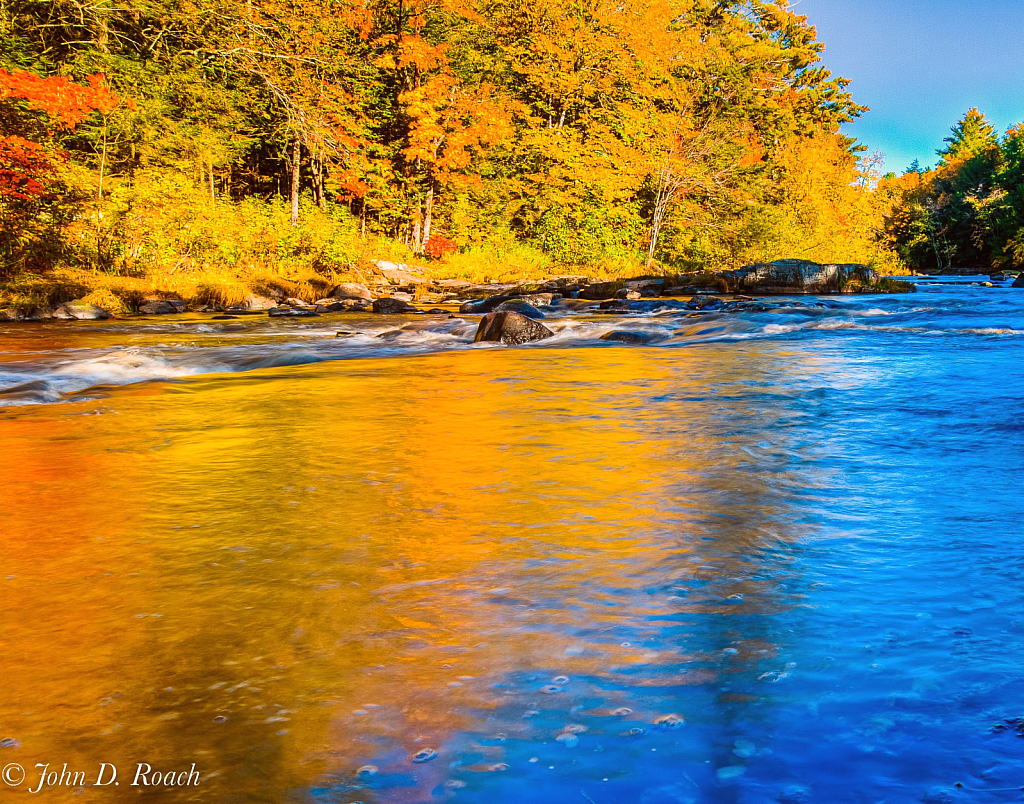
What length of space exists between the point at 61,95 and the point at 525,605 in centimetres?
1699

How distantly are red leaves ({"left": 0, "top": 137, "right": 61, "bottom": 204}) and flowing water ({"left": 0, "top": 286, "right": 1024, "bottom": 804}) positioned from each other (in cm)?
1167

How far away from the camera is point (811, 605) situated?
6.75 ft

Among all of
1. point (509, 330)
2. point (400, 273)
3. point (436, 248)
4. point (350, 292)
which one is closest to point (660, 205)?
point (436, 248)

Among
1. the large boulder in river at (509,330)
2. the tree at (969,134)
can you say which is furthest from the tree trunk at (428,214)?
the tree at (969,134)

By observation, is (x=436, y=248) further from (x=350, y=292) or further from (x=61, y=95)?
(x=61, y=95)

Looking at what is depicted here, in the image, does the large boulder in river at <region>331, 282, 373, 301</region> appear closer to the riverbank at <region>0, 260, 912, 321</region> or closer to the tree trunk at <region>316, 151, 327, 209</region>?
the riverbank at <region>0, 260, 912, 321</region>

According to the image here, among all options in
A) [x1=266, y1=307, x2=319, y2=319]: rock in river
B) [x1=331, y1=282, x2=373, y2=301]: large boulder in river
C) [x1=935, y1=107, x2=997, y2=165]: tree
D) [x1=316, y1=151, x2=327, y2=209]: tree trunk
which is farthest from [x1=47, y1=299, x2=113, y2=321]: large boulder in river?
[x1=935, y1=107, x2=997, y2=165]: tree

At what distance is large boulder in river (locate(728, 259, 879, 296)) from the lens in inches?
797

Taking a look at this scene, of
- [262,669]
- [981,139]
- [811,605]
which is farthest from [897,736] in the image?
[981,139]

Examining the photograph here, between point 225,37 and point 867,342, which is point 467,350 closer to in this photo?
point 867,342

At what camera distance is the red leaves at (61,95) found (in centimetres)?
1408

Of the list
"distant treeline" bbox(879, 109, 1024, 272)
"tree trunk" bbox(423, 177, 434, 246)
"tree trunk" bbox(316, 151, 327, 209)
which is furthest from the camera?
"distant treeline" bbox(879, 109, 1024, 272)

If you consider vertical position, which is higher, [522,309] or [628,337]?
[522,309]

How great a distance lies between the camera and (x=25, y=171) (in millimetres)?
14219
